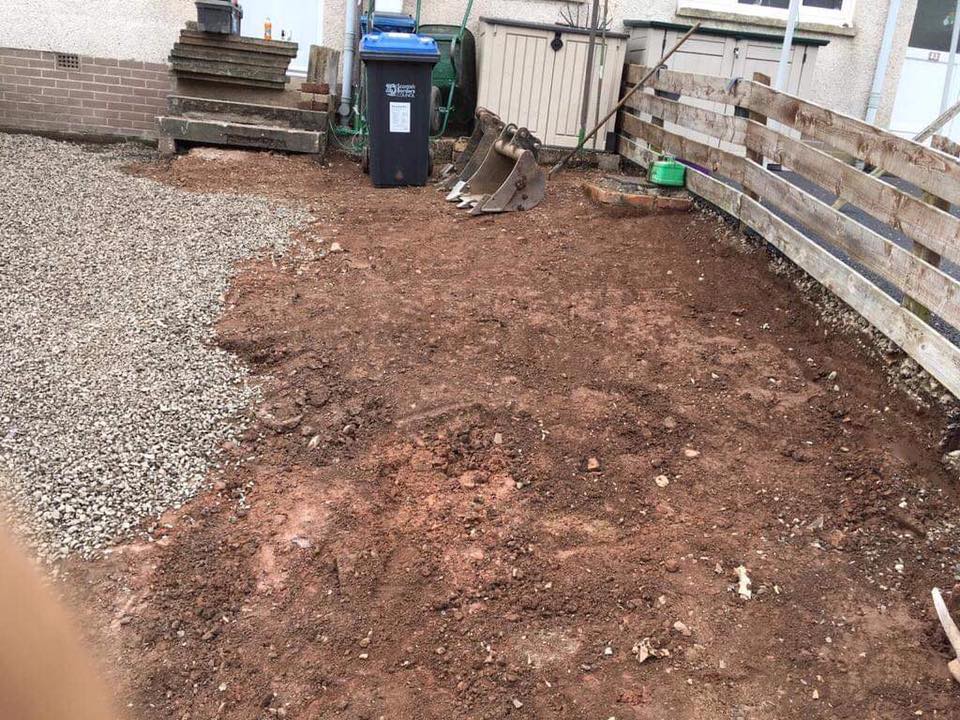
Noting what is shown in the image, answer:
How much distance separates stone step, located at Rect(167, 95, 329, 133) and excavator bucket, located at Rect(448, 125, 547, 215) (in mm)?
2017

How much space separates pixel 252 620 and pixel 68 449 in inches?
48.6

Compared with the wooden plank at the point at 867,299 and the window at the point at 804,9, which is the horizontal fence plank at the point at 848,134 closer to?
the wooden plank at the point at 867,299

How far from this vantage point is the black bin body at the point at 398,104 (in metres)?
7.41

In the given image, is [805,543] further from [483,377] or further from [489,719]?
[483,377]

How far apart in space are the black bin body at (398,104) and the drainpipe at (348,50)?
4.37 ft

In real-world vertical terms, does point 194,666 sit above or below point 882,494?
below

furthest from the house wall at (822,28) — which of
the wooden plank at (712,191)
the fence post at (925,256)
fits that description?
the fence post at (925,256)

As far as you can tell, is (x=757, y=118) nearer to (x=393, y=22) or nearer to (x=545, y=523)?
(x=545, y=523)

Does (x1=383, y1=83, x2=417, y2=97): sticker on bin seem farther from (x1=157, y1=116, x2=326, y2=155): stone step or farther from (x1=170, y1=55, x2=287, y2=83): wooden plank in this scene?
(x1=170, y1=55, x2=287, y2=83): wooden plank

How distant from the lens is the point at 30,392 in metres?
3.90

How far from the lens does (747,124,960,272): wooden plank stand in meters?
4.05

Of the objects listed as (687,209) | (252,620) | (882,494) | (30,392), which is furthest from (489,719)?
(687,209)

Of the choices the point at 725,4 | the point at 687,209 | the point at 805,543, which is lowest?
the point at 805,543

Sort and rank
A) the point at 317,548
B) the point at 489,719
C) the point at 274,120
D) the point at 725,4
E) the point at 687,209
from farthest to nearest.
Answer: the point at 725,4 < the point at 274,120 < the point at 687,209 < the point at 317,548 < the point at 489,719
